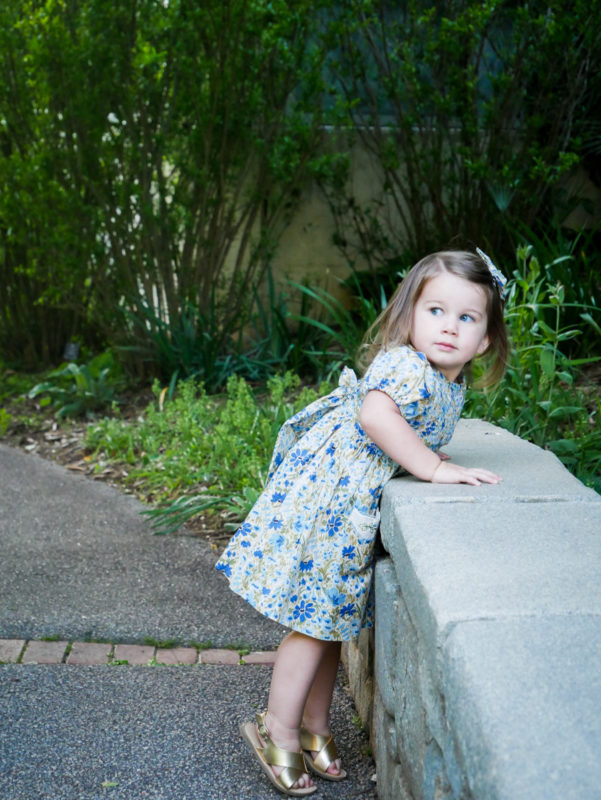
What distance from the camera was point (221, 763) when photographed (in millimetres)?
2102

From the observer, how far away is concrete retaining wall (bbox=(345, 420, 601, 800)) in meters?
1.10

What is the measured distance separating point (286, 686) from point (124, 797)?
42cm

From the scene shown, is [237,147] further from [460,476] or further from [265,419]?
[460,476]

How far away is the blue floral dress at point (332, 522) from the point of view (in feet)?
6.68

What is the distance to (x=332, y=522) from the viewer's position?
2.06 metres

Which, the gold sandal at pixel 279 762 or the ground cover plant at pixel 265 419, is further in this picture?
the ground cover plant at pixel 265 419

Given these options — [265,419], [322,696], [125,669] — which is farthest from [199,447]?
[322,696]

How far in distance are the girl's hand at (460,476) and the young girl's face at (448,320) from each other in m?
0.25

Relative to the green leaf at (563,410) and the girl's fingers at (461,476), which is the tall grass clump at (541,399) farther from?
the girl's fingers at (461,476)

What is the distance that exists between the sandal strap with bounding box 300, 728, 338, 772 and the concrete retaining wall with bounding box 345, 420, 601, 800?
104 mm

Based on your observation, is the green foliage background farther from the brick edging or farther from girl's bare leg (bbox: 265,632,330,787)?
girl's bare leg (bbox: 265,632,330,787)

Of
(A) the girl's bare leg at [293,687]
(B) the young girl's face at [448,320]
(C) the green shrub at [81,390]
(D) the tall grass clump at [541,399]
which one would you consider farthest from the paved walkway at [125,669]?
(C) the green shrub at [81,390]

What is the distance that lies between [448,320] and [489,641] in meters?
0.96

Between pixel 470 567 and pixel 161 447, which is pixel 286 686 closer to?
pixel 470 567
